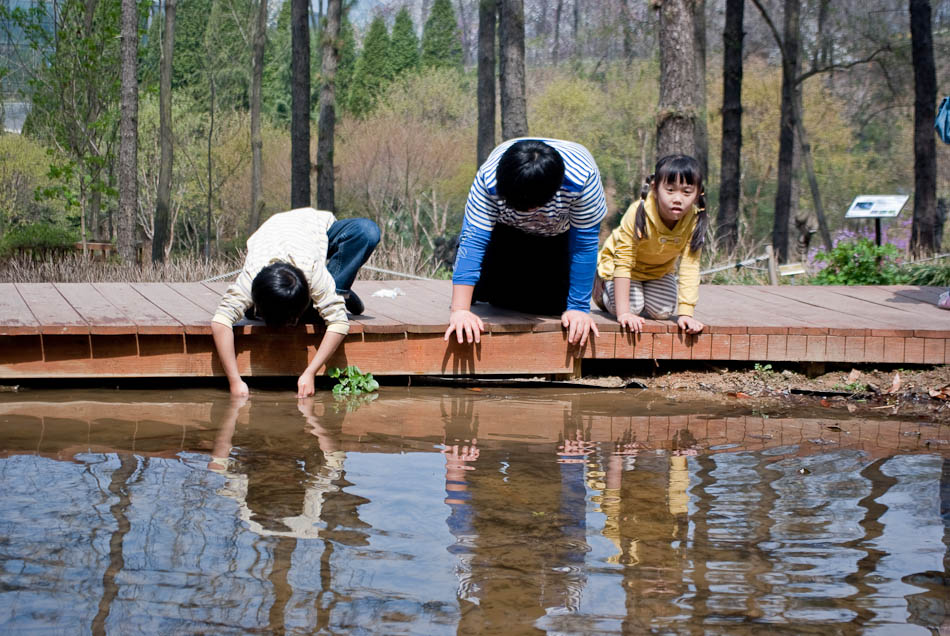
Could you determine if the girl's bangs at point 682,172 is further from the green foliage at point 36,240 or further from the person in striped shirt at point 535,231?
the green foliage at point 36,240

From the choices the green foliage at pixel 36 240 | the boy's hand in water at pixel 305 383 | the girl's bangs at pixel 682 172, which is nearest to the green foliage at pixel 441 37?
the green foliage at pixel 36 240

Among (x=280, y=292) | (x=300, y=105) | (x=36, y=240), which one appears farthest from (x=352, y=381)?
(x=36, y=240)

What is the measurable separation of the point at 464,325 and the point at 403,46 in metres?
42.5

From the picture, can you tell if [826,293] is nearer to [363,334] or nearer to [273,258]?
[363,334]

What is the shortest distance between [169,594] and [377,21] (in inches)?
1750

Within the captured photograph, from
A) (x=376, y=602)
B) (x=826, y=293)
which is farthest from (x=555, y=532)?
(x=826, y=293)

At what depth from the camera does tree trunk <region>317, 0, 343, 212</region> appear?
16.9m

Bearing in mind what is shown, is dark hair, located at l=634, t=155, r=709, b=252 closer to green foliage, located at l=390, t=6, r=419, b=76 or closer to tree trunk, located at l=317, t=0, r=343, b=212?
tree trunk, located at l=317, t=0, r=343, b=212

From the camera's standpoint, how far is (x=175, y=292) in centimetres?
644

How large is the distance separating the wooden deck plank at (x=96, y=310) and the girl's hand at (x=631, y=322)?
264 cm

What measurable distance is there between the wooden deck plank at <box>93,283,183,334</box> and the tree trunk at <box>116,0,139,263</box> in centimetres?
766

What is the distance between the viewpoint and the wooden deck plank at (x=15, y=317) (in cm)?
466

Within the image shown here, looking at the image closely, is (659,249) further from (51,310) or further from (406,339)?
(51,310)

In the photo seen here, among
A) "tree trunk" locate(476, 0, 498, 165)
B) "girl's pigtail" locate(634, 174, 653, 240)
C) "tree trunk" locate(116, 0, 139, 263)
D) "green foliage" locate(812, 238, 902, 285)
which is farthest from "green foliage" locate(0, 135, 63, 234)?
"girl's pigtail" locate(634, 174, 653, 240)
